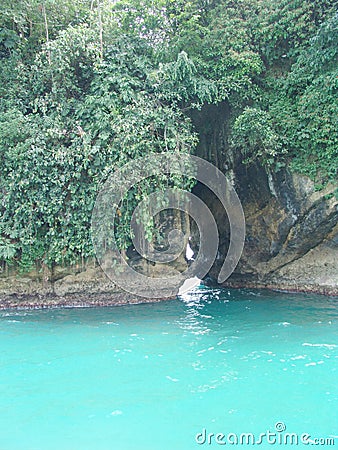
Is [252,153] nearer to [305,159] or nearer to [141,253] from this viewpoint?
[305,159]

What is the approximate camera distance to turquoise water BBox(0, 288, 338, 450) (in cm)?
400

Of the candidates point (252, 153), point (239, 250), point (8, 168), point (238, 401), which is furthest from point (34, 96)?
point (238, 401)

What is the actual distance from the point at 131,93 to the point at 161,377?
20.9 ft

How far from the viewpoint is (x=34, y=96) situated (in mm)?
9133

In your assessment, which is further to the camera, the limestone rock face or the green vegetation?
the limestone rock face
